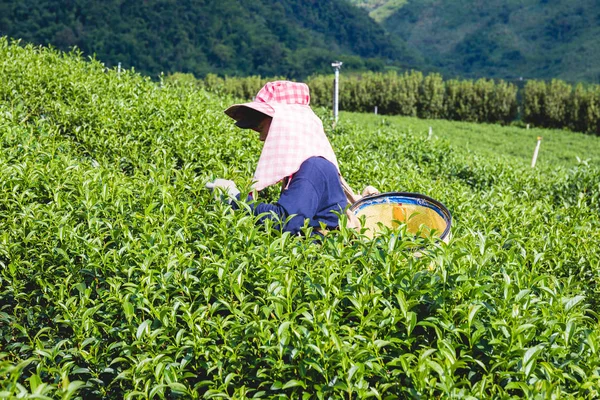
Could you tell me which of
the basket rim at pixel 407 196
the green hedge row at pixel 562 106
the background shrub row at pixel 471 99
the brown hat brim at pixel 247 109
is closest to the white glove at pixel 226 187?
the brown hat brim at pixel 247 109

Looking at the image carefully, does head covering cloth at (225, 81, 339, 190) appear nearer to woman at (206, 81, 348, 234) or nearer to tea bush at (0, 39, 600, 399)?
woman at (206, 81, 348, 234)

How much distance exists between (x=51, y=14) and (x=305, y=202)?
95.1 meters

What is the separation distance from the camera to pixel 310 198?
3.09 metres

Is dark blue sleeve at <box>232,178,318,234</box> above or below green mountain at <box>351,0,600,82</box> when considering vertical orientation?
below

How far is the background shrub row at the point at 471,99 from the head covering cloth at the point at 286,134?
2732cm

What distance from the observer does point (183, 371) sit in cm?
225

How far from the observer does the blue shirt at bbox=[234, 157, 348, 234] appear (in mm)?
3002

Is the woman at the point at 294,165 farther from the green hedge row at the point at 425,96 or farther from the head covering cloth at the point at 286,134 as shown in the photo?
the green hedge row at the point at 425,96

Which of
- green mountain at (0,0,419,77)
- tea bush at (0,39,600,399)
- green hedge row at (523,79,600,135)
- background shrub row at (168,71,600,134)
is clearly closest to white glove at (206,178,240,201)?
tea bush at (0,39,600,399)

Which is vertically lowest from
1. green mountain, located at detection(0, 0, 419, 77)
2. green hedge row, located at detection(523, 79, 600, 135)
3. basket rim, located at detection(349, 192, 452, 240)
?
green hedge row, located at detection(523, 79, 600, 135)

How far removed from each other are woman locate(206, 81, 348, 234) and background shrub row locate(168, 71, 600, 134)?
2738cm

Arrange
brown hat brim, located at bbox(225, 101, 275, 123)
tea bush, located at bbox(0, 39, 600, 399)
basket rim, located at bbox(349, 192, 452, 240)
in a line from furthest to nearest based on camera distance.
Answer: brown hat brim, located at bbox(225, 101, 275, 123), basket rim, located at bbox(349, 192, 452, 240), tea bush, located at bbox(0, 39, 600, 399)

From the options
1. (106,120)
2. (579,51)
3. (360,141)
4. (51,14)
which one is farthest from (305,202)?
(579,51)

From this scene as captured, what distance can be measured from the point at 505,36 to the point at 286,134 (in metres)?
143
